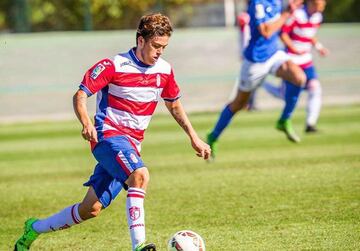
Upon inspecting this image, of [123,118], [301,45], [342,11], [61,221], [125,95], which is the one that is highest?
[125,95]

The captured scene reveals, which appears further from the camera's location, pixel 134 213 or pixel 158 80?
pixel 158 80

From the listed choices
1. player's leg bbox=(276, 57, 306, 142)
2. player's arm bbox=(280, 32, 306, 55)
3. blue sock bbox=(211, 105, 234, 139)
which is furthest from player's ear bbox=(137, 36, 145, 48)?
player's arm bbox=(280, 32, 306, 55)

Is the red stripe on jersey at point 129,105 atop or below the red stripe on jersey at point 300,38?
atop

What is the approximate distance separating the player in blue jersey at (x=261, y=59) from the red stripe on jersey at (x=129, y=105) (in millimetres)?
5502

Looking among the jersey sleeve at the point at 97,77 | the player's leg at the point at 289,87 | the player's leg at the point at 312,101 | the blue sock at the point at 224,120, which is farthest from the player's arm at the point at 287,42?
the jersey sleeve at the point at 97,77

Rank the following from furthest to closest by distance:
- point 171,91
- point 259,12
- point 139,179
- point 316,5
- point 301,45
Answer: point 301,45, point 316,5, point 259,12, point 171,91, point 139,179

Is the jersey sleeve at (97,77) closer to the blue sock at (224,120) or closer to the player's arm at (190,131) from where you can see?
the player's arm at (190,131)

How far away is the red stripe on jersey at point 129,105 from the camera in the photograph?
6781mm

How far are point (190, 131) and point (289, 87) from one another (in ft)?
21.8

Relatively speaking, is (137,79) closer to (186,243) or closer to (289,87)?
(186,243)

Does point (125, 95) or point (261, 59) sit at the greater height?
point (125, 95)

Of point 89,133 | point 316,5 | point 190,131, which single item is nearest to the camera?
point 89,133

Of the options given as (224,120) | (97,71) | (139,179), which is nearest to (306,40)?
(224,120)

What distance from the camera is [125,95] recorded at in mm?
6789
